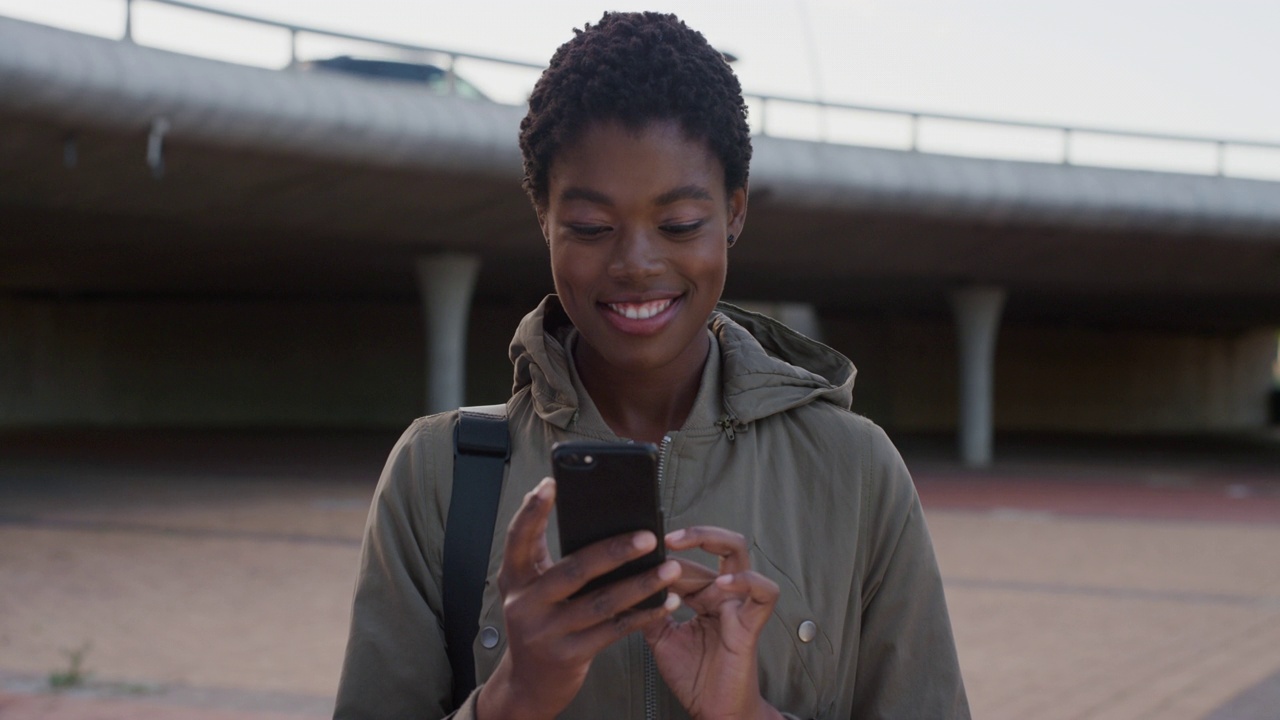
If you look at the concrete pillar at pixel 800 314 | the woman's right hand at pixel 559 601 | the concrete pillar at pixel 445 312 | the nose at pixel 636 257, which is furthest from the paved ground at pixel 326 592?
the concrete pillar at pixel 800 314

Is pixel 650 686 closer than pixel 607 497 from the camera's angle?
No

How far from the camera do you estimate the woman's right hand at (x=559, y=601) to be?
1482 mm

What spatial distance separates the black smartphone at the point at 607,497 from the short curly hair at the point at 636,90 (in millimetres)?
612

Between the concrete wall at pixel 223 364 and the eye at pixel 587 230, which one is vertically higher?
the eye at pixel 587 230

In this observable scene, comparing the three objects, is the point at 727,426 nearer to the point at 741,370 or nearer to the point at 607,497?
the point at 741,370

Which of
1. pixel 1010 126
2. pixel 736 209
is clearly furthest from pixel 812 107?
pixel 736 209

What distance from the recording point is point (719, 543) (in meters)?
1.58

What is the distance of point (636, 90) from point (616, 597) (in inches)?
32.0

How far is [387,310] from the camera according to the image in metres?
32.8

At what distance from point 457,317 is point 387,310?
12.2 meters

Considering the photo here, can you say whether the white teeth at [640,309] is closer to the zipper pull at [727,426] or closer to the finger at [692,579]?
the zipper pull at [727,426]

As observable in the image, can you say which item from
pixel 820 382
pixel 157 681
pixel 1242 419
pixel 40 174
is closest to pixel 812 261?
pixel 40 174

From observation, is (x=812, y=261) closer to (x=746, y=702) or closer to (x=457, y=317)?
(x=457, y=317)

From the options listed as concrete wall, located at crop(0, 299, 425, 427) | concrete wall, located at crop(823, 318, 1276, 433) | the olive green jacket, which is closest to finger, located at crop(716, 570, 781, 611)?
the olive green jacket
